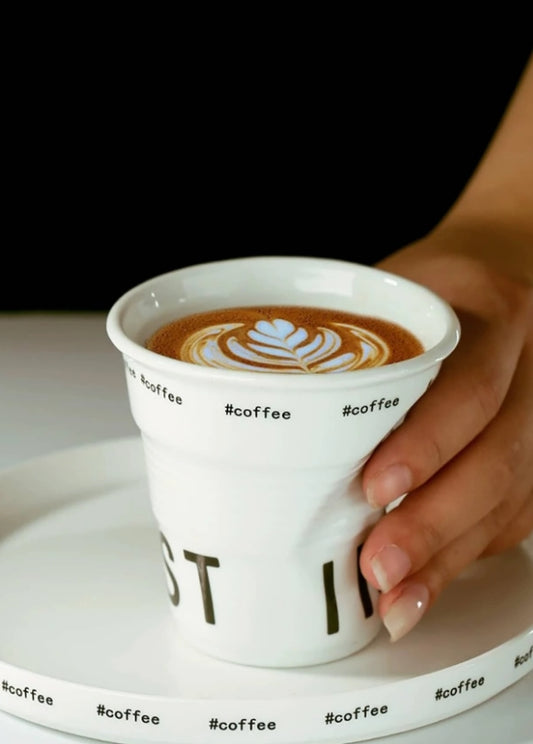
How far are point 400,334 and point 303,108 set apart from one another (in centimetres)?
74

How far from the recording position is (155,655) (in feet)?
2.23

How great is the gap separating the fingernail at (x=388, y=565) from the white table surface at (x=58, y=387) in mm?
98

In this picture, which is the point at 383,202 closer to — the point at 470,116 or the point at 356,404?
the point at 470,116

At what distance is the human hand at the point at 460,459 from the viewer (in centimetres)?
66

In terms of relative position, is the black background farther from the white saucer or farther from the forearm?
the white saucer

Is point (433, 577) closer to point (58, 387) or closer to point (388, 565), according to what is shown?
point (388, 565)

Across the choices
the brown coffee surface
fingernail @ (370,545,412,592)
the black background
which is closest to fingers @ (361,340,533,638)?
fingernail @ (370,545,412,592)

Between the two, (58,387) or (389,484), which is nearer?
(389,484)

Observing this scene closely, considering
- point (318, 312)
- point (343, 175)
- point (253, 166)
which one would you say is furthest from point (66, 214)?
point (318, 312)

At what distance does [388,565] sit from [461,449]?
0.10 meters

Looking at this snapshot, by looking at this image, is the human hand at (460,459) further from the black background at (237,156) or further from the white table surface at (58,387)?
the black background at (237,156)

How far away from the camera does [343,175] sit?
1.44 meters

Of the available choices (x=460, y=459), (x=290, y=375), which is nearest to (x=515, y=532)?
(x=460, y=459)

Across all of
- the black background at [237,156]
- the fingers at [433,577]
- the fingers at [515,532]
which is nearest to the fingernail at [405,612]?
the fingers at [433,577]
